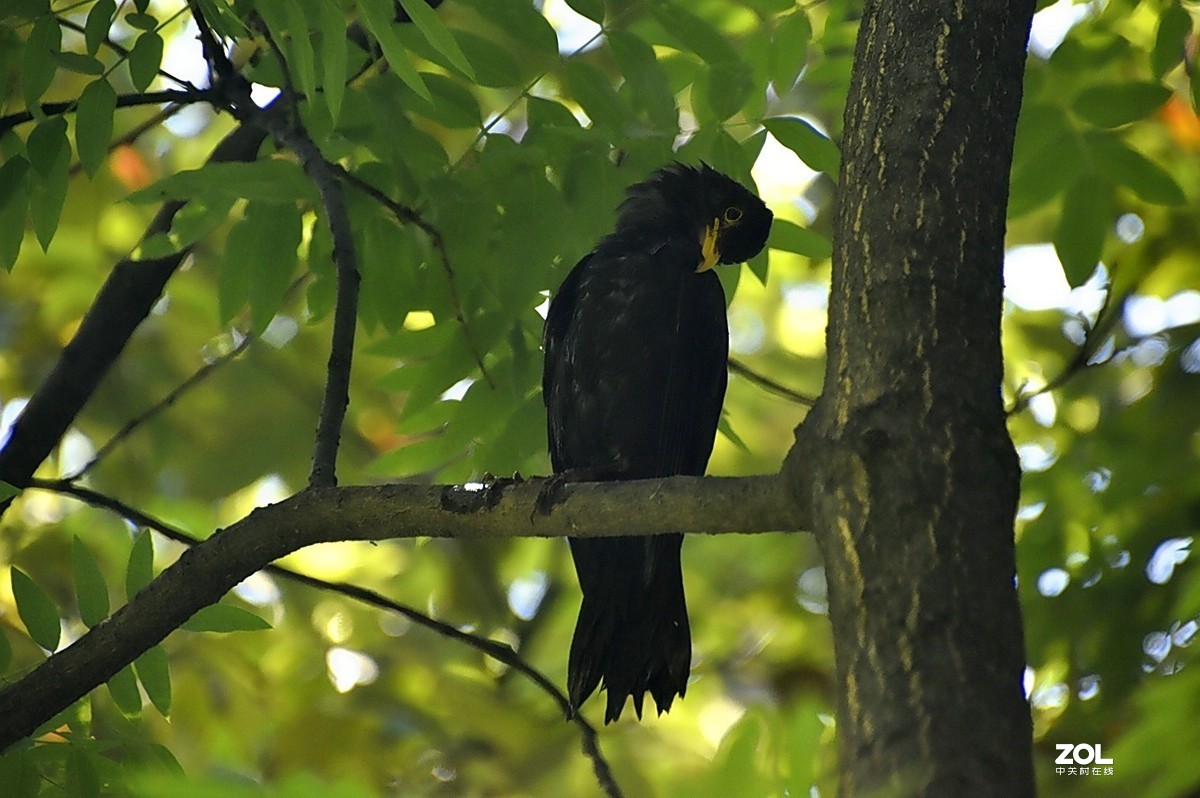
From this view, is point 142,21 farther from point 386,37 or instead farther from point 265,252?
point 386,37

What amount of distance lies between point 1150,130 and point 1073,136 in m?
1.69

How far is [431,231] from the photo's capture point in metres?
2.67

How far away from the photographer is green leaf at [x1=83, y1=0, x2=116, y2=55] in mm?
2352

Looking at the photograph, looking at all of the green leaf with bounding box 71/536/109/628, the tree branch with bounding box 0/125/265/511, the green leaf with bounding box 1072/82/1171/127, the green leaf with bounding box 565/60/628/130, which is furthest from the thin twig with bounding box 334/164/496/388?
the green leaf with bounding box 1072/82/1171/127

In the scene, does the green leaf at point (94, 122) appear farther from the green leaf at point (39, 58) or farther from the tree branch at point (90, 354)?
the tree branch at point (90, 354)

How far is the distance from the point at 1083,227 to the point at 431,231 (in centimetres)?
149

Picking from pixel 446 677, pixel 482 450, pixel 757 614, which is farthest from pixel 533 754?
pixel 757 614

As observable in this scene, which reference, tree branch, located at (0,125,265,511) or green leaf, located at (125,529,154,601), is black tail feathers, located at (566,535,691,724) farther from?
tree branch, located at (0,125,265,511)

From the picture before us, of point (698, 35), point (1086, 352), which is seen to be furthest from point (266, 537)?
point (1086, 352)

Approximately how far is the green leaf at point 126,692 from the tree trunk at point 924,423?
148 centimetres

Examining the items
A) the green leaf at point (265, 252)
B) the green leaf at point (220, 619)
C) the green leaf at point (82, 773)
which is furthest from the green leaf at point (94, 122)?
the green leaf at point (82, 773)

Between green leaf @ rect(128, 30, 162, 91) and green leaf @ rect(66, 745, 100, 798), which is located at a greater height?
green leaf @ rect(128, 30, 162, 91)

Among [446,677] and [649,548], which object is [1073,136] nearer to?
[649,548]

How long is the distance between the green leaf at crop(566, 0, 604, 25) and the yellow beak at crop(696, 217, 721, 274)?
113cm
